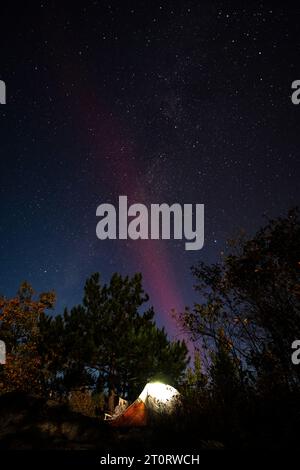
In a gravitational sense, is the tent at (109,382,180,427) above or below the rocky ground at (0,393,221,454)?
below

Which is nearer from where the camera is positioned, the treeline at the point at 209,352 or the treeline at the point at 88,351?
the treeline at the point at 209,352

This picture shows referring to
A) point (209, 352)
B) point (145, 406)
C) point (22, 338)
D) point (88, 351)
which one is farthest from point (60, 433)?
point (22, 338)

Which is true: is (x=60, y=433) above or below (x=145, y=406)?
above

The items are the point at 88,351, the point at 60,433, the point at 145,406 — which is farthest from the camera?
the point at 88,351

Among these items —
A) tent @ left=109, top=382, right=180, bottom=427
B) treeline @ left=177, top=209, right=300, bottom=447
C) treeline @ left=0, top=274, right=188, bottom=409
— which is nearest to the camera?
treeline @ left=177, top=209, right=300, bottom=447

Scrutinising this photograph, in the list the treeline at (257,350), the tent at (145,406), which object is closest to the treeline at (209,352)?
the treeline at (257,350)

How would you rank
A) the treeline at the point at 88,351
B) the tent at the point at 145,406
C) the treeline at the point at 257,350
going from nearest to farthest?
the treeline at the point at 257,350 < the tent at the point at 145,406 < the treeline at the point at 88,351

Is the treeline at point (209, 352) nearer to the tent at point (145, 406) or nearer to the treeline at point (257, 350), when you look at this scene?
the treeline at point (257, 350)

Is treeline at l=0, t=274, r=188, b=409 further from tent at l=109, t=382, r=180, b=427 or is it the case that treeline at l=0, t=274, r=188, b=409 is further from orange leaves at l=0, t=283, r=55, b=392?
tent at l=109, t=382, r=180, b=427

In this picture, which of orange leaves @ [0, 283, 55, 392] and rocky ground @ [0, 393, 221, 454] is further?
orange leaves @ [0, 283, 55, 392]

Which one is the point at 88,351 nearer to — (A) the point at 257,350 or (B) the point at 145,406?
(B) the point at 145,406

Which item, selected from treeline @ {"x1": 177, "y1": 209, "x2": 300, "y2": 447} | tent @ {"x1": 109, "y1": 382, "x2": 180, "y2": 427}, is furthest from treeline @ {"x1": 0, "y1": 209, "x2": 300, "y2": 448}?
tent @ {"x1": 109, "y1": 382, "x2": 180, "y2": 427}

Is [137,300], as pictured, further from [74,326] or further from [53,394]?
[53,394]
